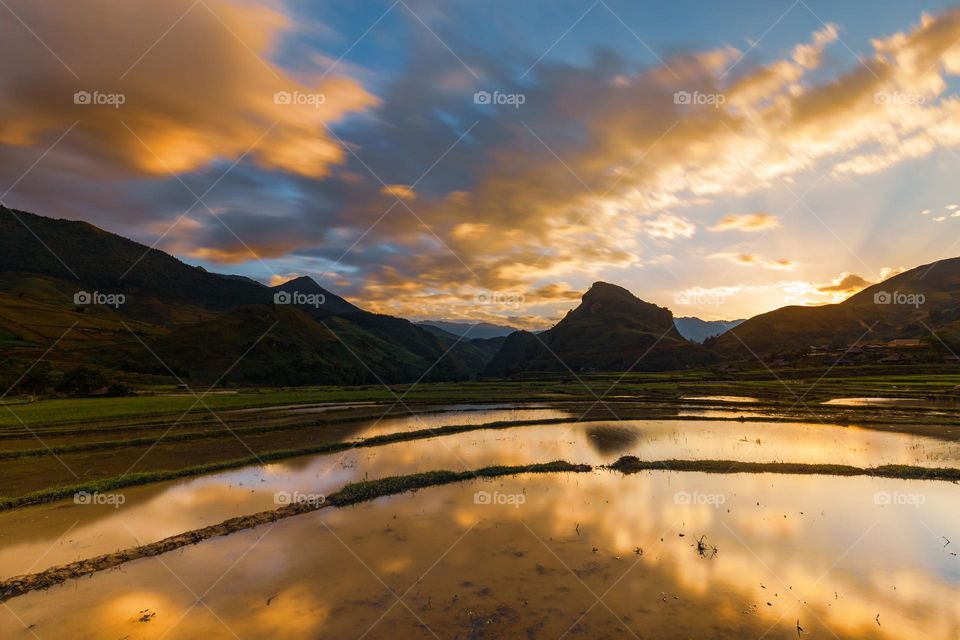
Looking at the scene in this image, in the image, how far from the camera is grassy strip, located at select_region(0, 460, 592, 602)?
39.9ft

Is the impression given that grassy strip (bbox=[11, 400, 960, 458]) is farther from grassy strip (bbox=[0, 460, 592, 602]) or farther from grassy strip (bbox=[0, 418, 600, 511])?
grassy strip (bbox=[0, 460, 592, 602])

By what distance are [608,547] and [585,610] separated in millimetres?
3697

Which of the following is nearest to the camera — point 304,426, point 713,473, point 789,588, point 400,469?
point 789,588

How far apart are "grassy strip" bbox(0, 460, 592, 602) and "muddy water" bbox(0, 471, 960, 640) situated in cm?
58

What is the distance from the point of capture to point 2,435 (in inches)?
1288

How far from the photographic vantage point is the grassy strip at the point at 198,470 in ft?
63.2

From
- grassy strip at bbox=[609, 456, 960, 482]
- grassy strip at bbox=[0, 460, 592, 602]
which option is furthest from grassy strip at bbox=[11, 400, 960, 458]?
grassy strip at bbox=[609, 456, 960, 482]

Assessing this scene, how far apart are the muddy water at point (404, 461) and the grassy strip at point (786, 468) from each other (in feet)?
5.60

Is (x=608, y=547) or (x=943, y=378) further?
(x=943, y=378)

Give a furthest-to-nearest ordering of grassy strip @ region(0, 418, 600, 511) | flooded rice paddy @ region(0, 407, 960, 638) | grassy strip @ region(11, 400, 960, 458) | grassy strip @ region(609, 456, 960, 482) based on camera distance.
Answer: grassy strip @ region(11, 400, 960, 458)
grassy strip @ region(609, 456, 960, 482)
grassy strip @ region(0, 418, 600, 511)
flooded rice paddy @ region(0, 407, 960, 638)

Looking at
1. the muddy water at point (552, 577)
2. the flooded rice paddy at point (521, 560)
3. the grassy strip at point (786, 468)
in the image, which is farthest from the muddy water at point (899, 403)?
the muddy water at point (552, 577)

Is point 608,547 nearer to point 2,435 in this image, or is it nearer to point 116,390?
point 2,435

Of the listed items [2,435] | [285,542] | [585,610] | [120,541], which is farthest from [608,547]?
[2,435]

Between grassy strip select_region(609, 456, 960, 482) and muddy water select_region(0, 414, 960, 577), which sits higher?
grassy strip select_region(609, 456, 960, 482)
